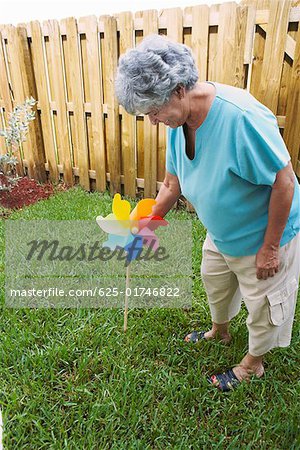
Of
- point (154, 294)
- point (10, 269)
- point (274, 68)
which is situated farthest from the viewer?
point (274, 68)

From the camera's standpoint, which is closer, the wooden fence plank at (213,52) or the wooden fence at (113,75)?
the wooden fence at (113,75)

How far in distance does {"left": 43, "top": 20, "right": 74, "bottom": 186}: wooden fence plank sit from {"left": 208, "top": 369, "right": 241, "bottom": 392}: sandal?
10.8 feet

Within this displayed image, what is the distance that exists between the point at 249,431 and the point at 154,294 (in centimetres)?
111

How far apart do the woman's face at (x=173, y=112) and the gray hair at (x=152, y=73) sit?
3 cm

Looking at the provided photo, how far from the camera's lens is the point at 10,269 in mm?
2859

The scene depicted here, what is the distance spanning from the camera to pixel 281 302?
167 centimetres

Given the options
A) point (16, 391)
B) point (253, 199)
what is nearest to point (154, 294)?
point (16, 391)

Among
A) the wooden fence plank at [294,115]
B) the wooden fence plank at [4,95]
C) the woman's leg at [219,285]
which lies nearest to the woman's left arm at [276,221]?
the woman's leg at [219,285]

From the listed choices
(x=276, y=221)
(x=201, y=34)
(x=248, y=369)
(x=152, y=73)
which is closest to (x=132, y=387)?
(x=248, y=369)

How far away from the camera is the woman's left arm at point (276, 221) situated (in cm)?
137

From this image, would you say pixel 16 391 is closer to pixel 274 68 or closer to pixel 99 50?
pixel 274 68

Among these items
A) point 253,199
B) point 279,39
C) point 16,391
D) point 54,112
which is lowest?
point 16,391

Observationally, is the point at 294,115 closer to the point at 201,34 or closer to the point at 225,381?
the point at 201,34

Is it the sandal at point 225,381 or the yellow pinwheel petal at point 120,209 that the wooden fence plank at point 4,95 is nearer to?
the yellow pinwheel petal at point 120,209
